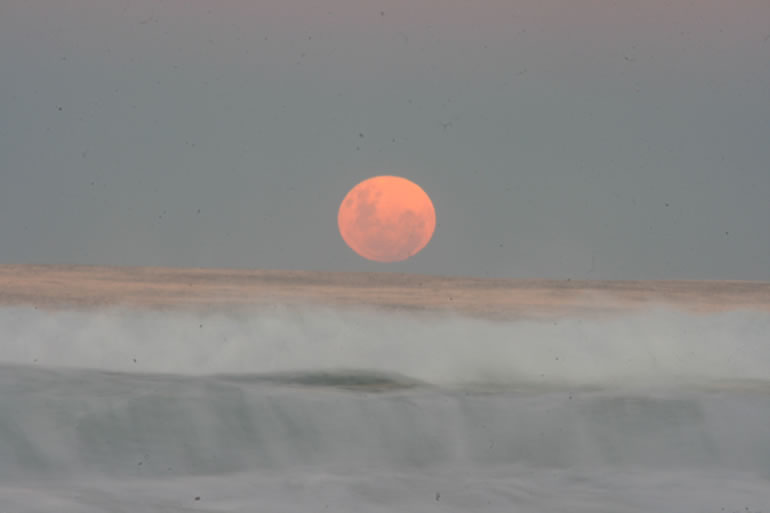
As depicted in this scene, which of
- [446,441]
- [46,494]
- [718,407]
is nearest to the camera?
[46,494]

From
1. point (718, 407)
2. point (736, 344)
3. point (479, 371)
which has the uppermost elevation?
point (736, 344)

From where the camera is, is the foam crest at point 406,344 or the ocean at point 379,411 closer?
the ocean at point 379,411

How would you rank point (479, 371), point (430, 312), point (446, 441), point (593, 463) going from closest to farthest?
point (593, 463) → point (446, 441) → point (479, 371) → point (430, 312)

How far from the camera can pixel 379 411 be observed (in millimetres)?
22594

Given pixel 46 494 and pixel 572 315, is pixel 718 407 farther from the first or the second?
pixel 46 494

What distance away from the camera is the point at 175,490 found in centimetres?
1339

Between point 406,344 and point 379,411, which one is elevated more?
point 406,344

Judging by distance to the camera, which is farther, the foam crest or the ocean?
the foam crest

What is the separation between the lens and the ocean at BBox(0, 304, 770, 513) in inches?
563

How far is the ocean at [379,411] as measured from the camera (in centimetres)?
1431

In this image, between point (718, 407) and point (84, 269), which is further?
point (84, 269)

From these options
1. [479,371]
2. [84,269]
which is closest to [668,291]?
[479,371]

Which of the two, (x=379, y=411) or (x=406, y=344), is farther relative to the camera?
(x=406, y=344)

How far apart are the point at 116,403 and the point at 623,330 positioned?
19.8m
